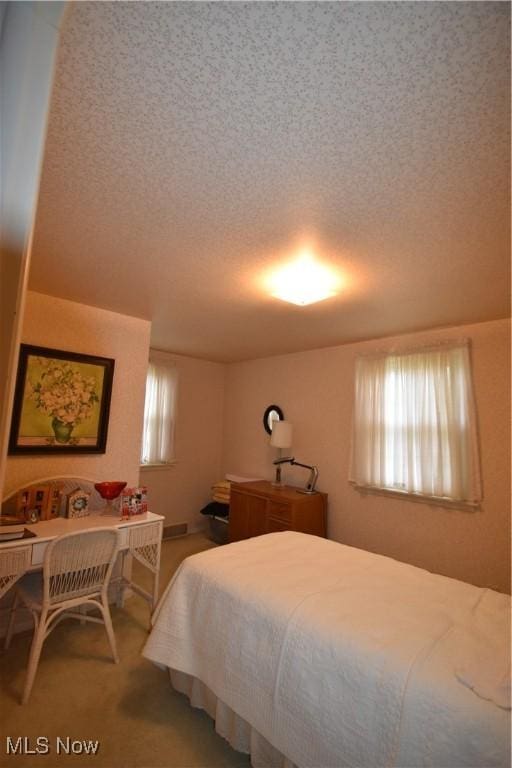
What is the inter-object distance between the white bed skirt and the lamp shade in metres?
2.36

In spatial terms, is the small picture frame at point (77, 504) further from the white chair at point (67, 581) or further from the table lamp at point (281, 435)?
the table lamp at point (281, 435)

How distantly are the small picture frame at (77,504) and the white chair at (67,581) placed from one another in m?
0.46

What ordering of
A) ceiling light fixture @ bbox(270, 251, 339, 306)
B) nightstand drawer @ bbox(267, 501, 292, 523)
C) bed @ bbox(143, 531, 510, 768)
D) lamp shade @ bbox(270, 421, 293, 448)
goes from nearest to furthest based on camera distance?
bed @ bbox(143, 531, 510, 768) → ceiling light fixture @ bbox(270, 251, 339, 306) → nightstand drawer @ bbox(267, 501, 292, 523) → lamp shade @ bbox(270, 421, 293, 448)

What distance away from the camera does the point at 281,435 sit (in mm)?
3963

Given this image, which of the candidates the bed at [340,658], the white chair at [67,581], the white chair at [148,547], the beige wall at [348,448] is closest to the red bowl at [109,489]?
the white chair at [148,547]

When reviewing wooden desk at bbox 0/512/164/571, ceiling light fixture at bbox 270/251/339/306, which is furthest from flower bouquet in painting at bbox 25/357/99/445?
ceiling light fixture at bbox 270/251/339/306

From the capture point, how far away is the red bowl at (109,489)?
258 cm

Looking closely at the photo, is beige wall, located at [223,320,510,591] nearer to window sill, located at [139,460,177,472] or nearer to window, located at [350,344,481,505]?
window, located at [350,344,481,505]

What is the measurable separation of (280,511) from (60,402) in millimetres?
2240

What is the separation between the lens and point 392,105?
100 cm

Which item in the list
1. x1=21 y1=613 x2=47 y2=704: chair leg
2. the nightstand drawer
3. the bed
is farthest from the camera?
the nightstand drawer

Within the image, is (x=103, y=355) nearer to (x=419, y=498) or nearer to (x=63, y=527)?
(x=63, y=527)

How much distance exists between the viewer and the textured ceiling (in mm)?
834

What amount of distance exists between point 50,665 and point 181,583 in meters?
1.01
